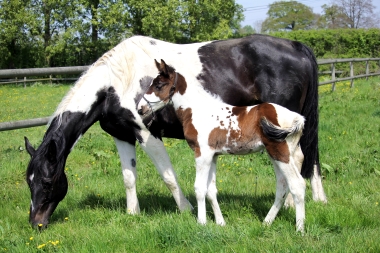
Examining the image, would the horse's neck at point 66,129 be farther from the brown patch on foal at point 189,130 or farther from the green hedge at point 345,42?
the green hedge at point 345,42

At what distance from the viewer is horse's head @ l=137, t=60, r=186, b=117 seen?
13.6 feet

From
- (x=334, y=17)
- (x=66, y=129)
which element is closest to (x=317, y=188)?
(x=66, y=129)

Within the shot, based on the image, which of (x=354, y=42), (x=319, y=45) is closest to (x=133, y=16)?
(x=319, y=45)

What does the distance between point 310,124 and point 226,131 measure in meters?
1.72

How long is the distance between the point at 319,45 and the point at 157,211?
26.9m

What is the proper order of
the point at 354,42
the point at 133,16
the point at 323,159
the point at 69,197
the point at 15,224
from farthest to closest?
the point at 133,16, the point at 354,42, the point at 323,159, the point at 69,197, the point at 15,224

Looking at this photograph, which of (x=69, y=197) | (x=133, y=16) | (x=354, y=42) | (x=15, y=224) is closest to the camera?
(x=15, y=224)

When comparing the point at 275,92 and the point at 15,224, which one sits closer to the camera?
the point at 15,224

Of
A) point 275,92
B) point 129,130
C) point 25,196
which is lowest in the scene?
point 25,196

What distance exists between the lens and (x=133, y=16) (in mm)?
31828

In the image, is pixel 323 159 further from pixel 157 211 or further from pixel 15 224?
pixel 15 224

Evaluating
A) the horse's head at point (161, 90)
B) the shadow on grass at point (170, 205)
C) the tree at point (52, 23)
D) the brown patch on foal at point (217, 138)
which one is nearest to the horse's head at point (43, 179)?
the shadow on grass at point (170, 205)

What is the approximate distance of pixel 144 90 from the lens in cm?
467

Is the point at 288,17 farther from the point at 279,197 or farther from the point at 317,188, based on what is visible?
the point at 279,197
